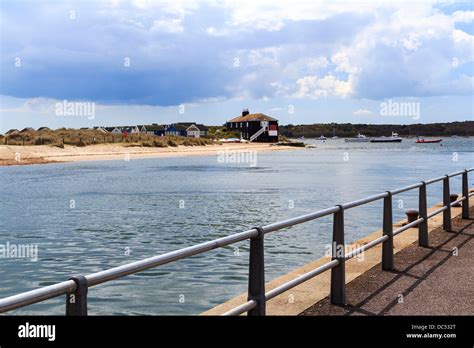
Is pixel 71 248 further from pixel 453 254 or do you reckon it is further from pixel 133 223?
pixel 453 254

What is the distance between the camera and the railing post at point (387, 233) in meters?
8.68

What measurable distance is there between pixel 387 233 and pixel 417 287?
108 centimetres

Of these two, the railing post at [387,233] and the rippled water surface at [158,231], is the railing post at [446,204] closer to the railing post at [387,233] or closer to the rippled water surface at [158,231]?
the rippled water surface at [158,231]

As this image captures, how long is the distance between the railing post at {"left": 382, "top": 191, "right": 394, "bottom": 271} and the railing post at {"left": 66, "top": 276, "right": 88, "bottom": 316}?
5596 millimetres

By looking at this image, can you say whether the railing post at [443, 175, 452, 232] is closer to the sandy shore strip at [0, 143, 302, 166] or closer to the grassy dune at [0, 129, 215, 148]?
the sandy shore strip at [0, 143, 302, 166]

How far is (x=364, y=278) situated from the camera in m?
8.58

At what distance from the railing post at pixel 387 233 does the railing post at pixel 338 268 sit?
1.55 metres

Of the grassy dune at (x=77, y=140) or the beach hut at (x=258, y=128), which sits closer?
the grassy dune at (x=77, y=140)

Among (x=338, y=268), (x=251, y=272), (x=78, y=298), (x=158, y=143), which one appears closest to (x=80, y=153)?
(x=158, y=143)

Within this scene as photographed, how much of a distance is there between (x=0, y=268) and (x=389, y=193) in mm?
9150
